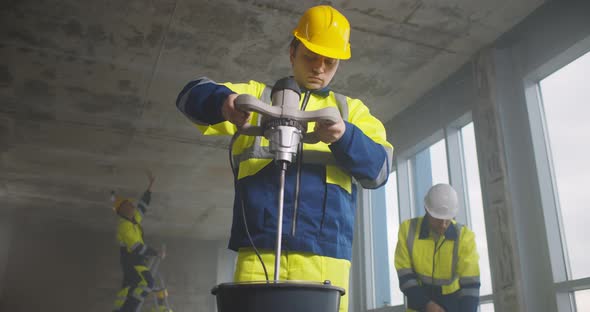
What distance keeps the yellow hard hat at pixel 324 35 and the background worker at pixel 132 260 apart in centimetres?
692

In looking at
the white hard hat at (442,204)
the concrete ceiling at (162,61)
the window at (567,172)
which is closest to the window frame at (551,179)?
the window at (567,172)

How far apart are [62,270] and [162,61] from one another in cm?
913

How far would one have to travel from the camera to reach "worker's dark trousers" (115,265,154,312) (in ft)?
25.5

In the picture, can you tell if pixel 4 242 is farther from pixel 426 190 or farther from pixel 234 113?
pixel 234 113

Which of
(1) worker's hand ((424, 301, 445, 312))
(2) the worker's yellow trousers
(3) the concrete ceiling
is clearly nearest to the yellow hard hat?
(2) the worker's yellow trousers

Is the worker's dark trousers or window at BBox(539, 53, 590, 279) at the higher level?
window at BBox(539, 53, 590, 279)

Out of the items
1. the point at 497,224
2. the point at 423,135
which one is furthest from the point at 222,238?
the point at 497,224

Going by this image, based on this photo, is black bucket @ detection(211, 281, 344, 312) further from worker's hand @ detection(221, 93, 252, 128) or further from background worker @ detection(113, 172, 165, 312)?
background worker @ detection(113, 172, 165, 312)

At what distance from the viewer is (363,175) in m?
1.35

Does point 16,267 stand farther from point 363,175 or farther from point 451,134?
point 363,175

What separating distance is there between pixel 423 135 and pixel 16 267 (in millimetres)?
10726

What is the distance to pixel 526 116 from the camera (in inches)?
174

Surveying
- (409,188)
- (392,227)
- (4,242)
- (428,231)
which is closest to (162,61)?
(409,188)

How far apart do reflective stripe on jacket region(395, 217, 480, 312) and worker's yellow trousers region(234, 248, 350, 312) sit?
2.53m
